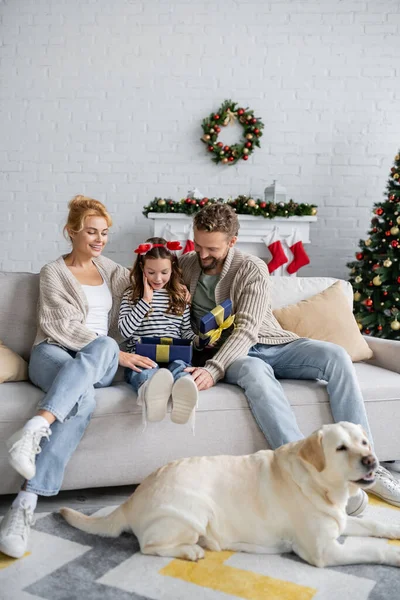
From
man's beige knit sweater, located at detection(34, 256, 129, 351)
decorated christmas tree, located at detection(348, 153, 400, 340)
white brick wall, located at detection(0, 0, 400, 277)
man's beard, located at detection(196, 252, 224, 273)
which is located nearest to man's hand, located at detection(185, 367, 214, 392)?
man's beige knit sweater, located at detection(34, 256, 129, 351)

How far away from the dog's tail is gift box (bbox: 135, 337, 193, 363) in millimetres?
688

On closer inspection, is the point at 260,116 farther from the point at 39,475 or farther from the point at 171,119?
the point at 39,475

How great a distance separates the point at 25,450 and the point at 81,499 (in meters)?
0.56

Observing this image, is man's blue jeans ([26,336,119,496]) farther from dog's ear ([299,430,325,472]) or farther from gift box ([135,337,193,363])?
dog's ear ([299,430,325,472])

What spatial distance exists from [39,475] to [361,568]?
978 millimetres

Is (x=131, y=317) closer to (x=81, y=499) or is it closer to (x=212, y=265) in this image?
(x=212, y=265)

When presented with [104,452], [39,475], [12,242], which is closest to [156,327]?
[104,452]

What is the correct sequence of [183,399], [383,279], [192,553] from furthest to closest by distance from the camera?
[383,279]
[183,399]
[192,553]

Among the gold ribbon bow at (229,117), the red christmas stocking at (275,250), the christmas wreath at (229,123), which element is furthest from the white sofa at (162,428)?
the gold ribbon bow at (229,117)

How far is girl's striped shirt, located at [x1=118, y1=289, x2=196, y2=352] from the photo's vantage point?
250 centimetres

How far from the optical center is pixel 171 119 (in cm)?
542

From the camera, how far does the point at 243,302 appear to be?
2549mm

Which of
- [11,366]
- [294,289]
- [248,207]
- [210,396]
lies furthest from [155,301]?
[248,207]

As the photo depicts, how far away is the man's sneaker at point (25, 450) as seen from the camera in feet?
5.79
